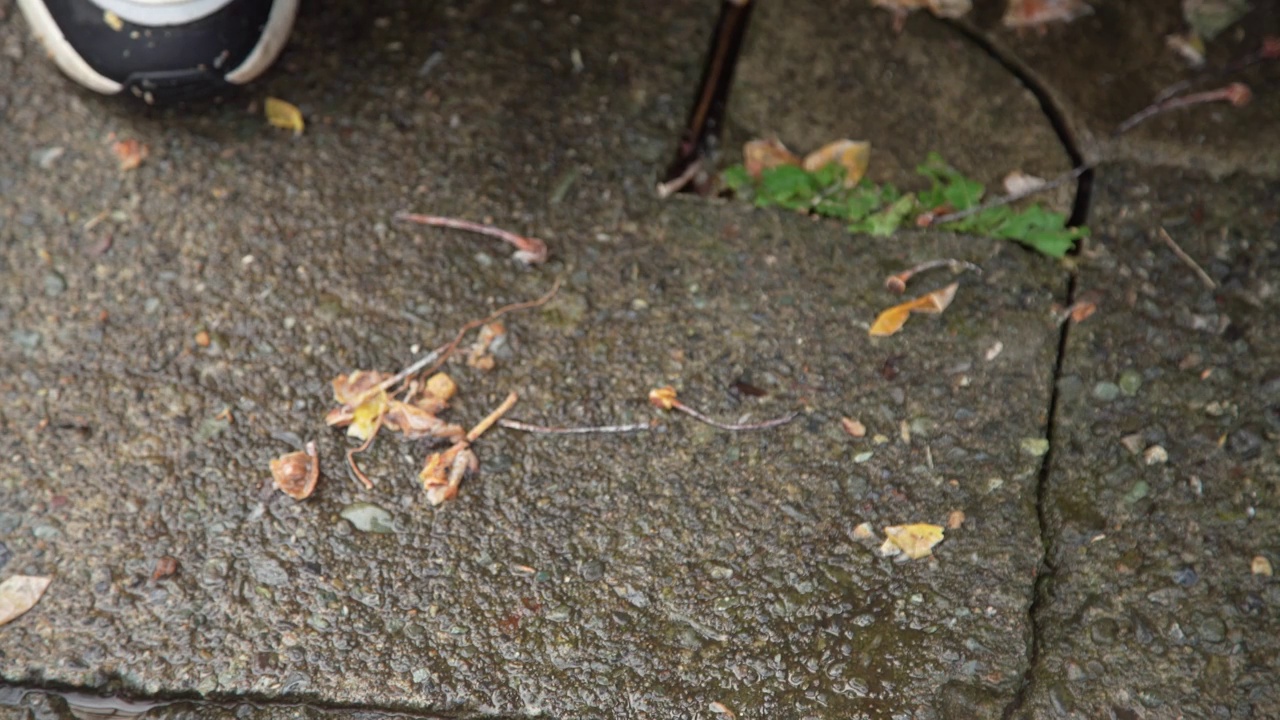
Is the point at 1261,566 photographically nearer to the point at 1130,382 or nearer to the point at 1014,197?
the point at 1130,382

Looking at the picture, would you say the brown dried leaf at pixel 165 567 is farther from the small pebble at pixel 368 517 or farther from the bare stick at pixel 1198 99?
the bare stick at pixel 1198 99

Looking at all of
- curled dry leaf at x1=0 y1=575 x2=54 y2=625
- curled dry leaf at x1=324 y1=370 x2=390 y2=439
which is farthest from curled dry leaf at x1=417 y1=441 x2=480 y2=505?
curled dry leaf at x1=0 y1=575 x2=54 y2=625

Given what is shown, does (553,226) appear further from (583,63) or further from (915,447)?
(915,447)

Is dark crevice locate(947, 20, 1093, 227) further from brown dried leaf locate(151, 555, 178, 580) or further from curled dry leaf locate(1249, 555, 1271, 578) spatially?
brown dried leaf locate(151, 555, 178, 580)

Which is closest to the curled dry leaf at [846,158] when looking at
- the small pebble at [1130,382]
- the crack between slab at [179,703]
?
the small pebble at [1130,382]

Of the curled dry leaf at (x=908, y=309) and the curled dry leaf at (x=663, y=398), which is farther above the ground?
the curled dry leaf at (x=908, y=309)

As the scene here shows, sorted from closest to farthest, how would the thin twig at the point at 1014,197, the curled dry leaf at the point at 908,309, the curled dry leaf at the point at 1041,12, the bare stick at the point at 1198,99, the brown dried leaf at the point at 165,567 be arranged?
the brown dried leaf at the point at 165,567
the curled dry leaf at the point at 908,309
the thin twig at the point at 1014,197
the bare stick at the point at 1198,99
the curled dry leaf at the point at 1041,12
